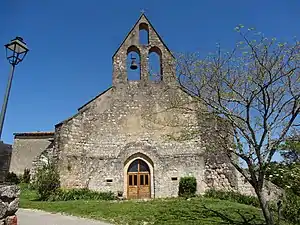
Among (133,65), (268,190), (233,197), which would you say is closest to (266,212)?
(233,197)

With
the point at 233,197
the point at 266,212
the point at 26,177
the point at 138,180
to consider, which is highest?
the point at 26,177

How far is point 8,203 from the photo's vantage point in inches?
231

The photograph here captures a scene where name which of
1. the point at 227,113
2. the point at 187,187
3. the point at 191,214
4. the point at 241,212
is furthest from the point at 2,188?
the point at 187,187

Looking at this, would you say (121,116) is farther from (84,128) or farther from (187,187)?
(187,187)

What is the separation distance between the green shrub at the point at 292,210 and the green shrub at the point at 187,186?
6.53 metres

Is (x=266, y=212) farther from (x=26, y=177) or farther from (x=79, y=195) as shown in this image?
(x=26, y=177)

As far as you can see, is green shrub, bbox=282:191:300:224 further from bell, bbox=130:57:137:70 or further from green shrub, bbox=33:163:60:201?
bell, bbox=130:57:137:70

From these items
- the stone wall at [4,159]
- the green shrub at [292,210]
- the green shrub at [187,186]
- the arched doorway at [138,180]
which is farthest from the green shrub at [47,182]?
the green shrub at [292,210]

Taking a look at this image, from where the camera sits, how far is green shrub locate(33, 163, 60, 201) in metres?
16.7

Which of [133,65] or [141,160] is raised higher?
[133,65]

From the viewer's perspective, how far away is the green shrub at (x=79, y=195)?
1655 centimetres

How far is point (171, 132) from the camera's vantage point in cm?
2083

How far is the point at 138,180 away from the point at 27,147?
17.3 m

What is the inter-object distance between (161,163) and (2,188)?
15.2m
